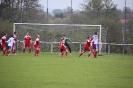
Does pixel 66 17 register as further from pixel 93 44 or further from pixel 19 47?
pixel 93 44

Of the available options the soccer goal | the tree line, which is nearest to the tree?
the tree line

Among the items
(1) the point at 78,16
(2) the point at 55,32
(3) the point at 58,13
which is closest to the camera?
(2) the point at 55,32

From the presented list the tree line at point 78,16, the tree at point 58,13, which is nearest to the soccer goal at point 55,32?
the tree line at point 78,16

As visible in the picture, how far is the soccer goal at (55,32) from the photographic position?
40.6 metres

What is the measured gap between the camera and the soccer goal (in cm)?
4056

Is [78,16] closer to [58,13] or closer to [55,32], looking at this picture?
[58,13]

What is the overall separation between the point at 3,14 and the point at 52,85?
111 feet

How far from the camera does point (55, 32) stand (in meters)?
41.9

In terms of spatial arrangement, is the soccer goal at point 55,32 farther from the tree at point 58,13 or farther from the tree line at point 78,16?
the tree at point 58,13

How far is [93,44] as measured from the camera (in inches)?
1281

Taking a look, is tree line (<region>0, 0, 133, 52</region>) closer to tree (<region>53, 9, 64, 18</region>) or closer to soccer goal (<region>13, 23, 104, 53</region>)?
tree (<region>53, 9, 64, 18</region>)

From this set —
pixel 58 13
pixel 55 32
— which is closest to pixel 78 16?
pixel 58 13

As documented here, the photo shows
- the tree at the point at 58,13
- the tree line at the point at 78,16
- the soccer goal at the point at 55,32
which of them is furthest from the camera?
the tree at the point at 58,13

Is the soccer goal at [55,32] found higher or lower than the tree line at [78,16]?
lower
